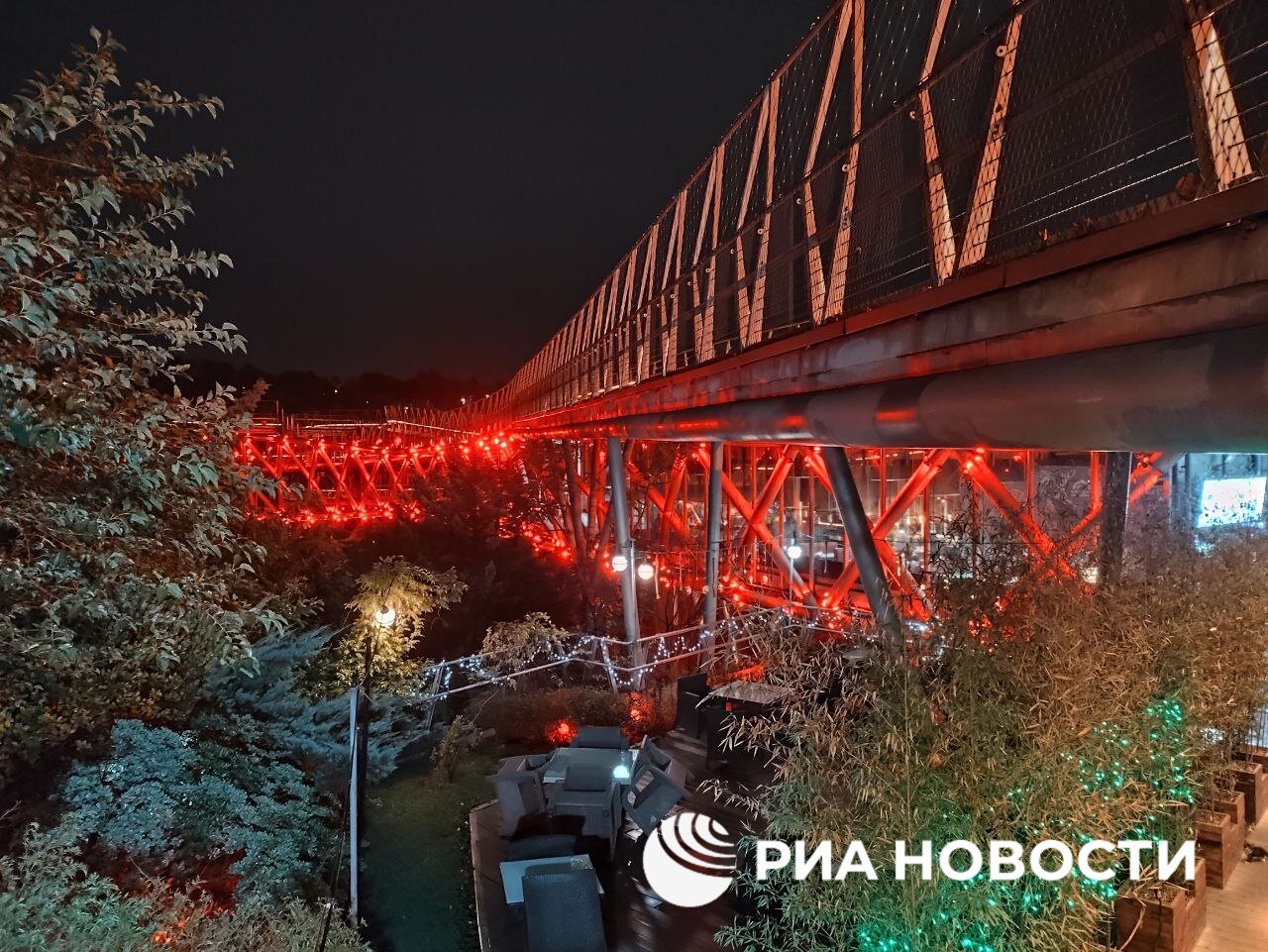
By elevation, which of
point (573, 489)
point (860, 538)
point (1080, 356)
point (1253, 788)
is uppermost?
point (1080, 356)

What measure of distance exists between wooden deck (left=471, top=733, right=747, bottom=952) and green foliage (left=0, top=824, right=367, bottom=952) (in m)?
0.85

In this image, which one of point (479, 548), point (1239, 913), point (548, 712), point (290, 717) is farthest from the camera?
point (479, 548)

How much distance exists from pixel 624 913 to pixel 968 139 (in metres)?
4.76

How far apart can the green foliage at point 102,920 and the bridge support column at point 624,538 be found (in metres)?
6.55

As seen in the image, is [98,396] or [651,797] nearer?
[98,396]

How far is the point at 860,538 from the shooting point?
4836 millimetres

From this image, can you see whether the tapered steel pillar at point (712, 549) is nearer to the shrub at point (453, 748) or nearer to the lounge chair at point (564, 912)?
the shrub at point (453, 748)

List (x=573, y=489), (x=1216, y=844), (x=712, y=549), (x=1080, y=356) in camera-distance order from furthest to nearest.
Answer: (x=573, y=489), (x=712, y=549), (x=1216, y=844), (x=1080, y=356)

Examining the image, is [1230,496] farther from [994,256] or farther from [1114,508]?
[994,256]

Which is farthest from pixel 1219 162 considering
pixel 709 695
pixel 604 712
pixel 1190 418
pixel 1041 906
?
pixel 604 712

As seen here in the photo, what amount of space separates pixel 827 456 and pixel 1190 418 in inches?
120

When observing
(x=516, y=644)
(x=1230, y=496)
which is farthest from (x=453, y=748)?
(x=1230, y=496)

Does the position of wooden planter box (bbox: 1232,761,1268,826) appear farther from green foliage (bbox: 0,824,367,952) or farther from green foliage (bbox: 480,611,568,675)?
green foliage (bbox: 480,611,568,675)

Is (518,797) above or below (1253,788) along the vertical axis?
below
